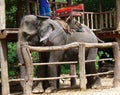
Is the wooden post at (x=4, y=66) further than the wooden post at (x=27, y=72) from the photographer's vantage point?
Yes

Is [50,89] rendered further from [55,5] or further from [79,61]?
[55,5]

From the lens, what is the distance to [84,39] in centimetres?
1388

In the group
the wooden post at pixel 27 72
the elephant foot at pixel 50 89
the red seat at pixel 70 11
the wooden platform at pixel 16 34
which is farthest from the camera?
the red seat at pixel 70 11

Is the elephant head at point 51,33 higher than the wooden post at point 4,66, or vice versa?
the elephant head at point 51,33

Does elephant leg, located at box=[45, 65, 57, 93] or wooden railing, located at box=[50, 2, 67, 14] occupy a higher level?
wooden railing, located at box=[50, 2, 67, 14]

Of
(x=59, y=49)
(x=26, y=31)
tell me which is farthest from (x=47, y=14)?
(x=59, y=49)

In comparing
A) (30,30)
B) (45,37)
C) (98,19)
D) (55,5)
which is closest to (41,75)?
(45,37)

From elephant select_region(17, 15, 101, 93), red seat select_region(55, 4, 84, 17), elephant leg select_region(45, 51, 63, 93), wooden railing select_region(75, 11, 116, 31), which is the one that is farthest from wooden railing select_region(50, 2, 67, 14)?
elephant leg select_region(45, 51, 63, 93)

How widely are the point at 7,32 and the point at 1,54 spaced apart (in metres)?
0.87

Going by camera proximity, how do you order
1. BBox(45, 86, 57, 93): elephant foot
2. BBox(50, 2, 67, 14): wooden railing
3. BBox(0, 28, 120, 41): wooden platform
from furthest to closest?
BBox(50, 2, 67, 14): wooden railing
BBox(45, 86, 57, 93): elephant foot
BBox(0, 28, 120, 41): wooden platform

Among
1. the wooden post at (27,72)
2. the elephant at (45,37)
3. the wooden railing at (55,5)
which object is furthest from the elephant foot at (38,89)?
the wooden railing at (55,5)

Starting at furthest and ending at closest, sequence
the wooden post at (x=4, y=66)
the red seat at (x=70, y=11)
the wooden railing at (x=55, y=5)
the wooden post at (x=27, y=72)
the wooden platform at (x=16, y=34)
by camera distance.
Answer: the wooden railing at (x=55, y=5), the red seat at (x=70, y=11), the wooden post at (x=4, y=66), the wooden platform at (x=16, y=34), the wooden post at (x=27, y=72)

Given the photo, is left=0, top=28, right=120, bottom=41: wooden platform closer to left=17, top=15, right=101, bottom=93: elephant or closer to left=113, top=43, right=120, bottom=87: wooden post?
left=17, top=15, right=101, bottom=93: elephant

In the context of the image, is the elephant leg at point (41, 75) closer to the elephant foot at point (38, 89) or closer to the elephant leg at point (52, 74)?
the elephant foot at point (38, 89)
